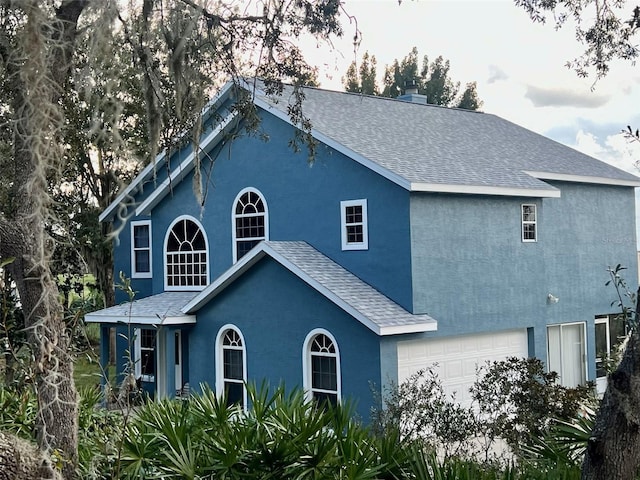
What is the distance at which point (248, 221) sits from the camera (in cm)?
2125

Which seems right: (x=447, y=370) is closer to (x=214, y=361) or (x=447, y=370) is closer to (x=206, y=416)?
(x=214, y=361)

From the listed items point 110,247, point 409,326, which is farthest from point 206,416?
point 110,247

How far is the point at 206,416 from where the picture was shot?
29.1ft

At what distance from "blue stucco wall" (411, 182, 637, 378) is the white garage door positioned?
33 centimetres

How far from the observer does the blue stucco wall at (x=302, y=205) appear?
1788 centimetres

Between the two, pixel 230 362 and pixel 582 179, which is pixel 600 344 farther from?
pixel 230 362

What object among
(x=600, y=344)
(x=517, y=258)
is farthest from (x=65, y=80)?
(x=600, y=344)

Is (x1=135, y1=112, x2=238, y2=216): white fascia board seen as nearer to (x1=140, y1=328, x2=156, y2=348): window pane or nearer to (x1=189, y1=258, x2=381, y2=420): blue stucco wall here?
(x1=140, y1=328, x2=156, y2=348): window pane

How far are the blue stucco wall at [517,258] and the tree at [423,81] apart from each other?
31.0 m

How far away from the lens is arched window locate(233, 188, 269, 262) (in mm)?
20906

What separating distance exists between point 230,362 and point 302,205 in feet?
13.1

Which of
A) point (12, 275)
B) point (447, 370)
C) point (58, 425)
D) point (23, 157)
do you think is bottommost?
point (447, 370)

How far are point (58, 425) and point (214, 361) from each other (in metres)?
12.8

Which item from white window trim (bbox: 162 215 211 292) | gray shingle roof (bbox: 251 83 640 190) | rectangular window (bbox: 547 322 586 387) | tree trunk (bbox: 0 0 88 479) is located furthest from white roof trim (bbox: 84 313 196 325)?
tree trunk (bbox: 0 0 88 479)
